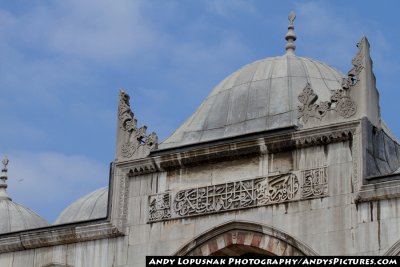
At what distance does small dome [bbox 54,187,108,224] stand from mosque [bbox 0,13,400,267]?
835 centimetres

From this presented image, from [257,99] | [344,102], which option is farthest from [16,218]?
[344,102]

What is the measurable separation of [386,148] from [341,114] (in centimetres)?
141

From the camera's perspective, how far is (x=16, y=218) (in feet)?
127

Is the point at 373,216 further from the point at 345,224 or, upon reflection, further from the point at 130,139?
the point at 130,139

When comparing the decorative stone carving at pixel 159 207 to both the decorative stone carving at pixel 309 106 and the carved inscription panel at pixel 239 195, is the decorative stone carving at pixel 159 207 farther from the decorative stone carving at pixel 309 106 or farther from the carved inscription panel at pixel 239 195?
the decorative stone carving at pixel 309 106

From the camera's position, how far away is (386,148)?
2467cm

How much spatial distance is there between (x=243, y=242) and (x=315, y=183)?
2.05 m

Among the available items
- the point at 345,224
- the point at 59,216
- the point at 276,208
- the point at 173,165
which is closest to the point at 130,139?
the point at 173,165

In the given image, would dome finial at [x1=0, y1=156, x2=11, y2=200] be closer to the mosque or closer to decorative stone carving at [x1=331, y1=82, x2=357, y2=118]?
the mosque

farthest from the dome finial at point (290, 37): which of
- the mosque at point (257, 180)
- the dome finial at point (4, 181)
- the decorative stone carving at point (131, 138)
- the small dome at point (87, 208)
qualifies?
the dome finial at point (4, 181)

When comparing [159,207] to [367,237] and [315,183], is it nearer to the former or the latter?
[315,183]

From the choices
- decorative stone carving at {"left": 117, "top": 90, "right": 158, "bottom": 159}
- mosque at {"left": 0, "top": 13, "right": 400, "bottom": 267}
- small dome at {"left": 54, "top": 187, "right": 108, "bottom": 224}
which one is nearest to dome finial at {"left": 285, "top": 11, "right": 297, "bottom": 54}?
mosque at {"left": 0, "top": 13, "right": 400, "bottom": 267}

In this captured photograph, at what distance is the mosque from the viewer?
77.2 ft

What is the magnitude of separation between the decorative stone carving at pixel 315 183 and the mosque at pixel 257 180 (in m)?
0.02
